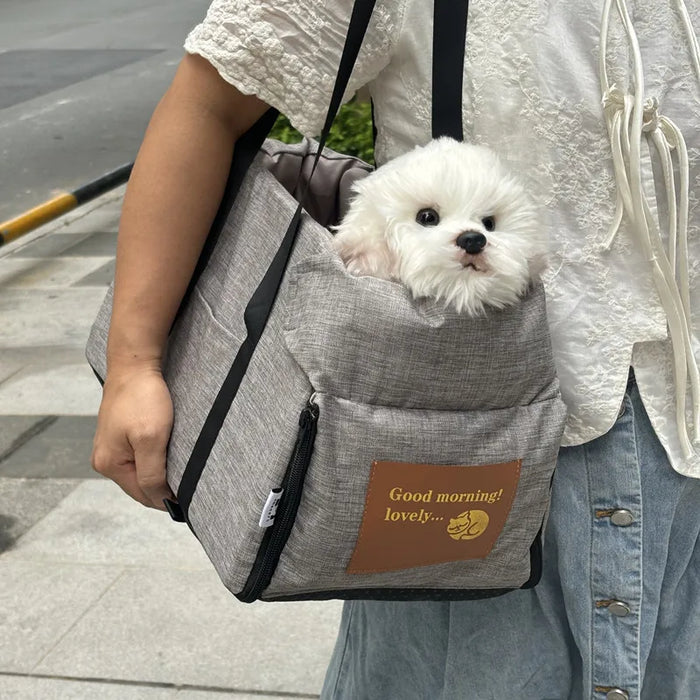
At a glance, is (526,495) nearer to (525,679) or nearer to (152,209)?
(525,679)

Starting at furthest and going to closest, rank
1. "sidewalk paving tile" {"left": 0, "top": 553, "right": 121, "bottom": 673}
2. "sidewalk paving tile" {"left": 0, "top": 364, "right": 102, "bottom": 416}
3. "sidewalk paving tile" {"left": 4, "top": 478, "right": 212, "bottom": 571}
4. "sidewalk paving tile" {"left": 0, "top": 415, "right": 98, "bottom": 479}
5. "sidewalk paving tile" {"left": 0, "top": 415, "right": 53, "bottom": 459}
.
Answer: "sidewalk paving tile" {"left": 0, "top": 364, "right": 102, "bottom": 416}, "sidewalk paving tile" {"left": 0, "top": 415, "right": 53, "bottom": 459}, "sidewalk paving tile" {"left": 0, "top": 415, "right": 98, "bottom": 479}, "sidewalk paving tile" {"left": 4, "top": 478, "right": 212, "bottom": 571}, "sidewalk paving tile" {"left": 0, "top": 553, "right": 121, "bottom": 673}

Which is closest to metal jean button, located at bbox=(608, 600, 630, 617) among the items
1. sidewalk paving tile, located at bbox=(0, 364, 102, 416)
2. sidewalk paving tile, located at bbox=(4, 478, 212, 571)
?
sidewalk paving tile, located at bbox=(4, 478, 212, 571)

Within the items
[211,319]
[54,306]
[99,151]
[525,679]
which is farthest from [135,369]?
[99,151]

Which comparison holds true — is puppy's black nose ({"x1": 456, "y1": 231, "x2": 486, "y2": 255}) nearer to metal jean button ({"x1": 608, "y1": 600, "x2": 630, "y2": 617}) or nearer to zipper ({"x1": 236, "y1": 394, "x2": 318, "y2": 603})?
zipper ({"x1": 236, "y1": 394, "x2": 318, "y2": 603})

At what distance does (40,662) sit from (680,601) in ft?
6.23

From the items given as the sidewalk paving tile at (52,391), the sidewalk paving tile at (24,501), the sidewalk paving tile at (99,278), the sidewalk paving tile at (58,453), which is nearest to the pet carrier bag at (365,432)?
the sidewalk paving tile at (24,501)

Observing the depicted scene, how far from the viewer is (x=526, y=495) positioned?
3.96 feet

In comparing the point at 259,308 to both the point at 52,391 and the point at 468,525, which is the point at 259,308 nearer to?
the point at 468,525

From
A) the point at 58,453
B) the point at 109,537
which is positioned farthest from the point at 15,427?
the point at 109,537

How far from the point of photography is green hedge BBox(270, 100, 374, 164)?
15.0 feet

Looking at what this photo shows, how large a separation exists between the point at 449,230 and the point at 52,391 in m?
3.73

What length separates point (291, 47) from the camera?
1220mm

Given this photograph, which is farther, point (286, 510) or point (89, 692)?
point (89, 692)

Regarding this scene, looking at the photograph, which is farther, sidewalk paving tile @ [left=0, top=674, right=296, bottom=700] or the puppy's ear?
sidewalk paving tile @ [left=0, top=674, right=296, bottom=700]
